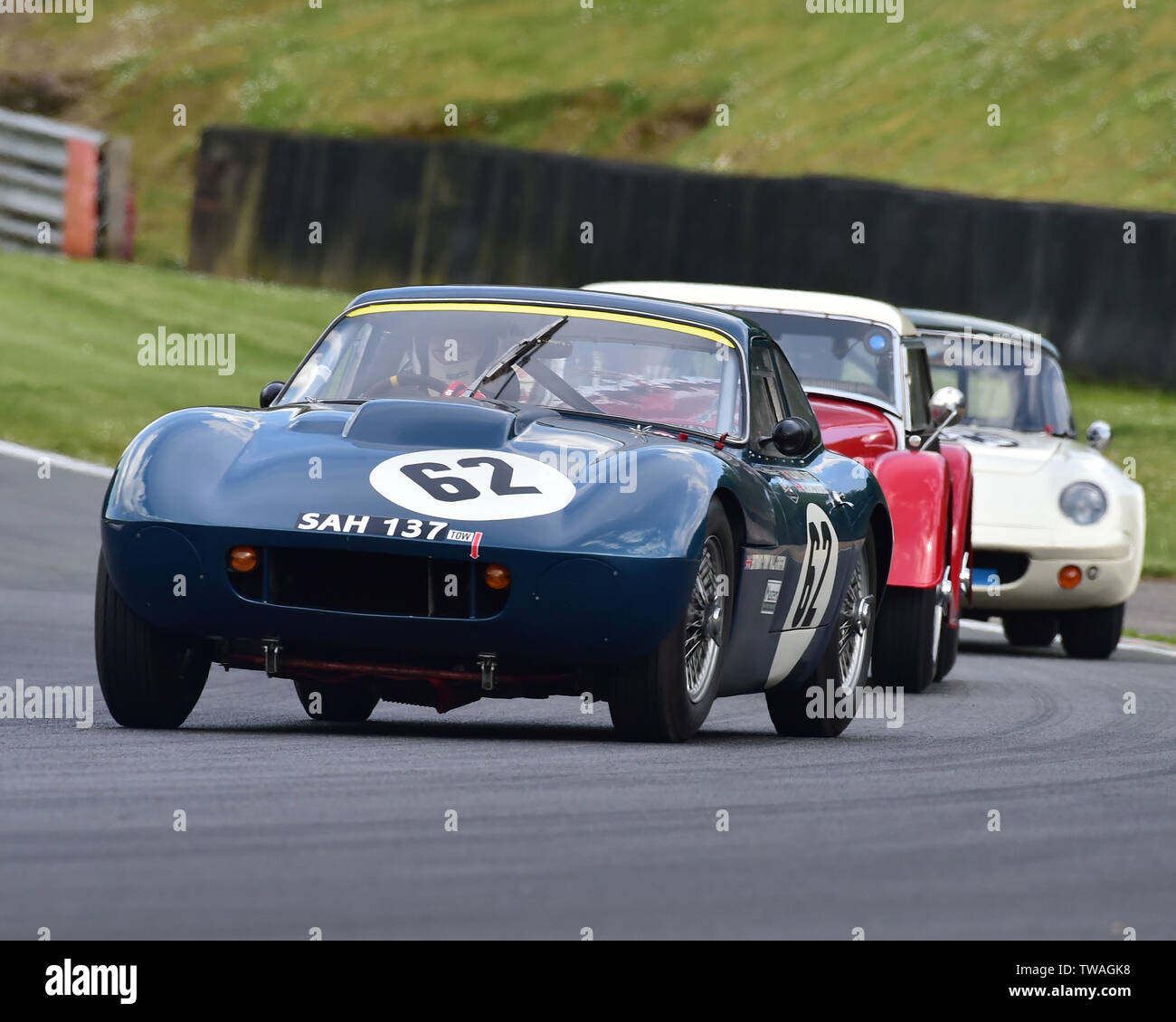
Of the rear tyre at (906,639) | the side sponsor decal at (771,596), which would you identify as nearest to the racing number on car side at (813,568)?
the side sponsor decal at (771,596)

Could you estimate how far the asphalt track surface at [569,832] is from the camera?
14.0 ft

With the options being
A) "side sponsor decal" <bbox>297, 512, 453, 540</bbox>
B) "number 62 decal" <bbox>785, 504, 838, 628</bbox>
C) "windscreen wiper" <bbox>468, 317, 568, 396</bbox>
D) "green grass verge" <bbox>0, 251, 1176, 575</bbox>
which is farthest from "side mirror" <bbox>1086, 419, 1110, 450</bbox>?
"side sponsor decal" <bbox>297, 512, 453, 540</bbox>

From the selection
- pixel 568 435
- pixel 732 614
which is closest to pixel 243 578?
pixel 568 435

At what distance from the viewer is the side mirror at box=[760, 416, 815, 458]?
740 centimetres

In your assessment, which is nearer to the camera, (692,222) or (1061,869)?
(1061,869)

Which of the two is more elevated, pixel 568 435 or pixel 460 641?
pixel 568 435

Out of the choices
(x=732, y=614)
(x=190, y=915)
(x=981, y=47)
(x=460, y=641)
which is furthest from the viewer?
(x=981, y=47)

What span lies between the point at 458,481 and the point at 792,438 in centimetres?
145

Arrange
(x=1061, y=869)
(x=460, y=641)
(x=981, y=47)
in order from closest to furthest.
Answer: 1. (x=1061, y=869)
2. (x=460, y=641)
3. (x=981, y=47)

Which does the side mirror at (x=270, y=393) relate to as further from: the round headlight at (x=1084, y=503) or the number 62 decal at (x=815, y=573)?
the round headlight at (x=1084, y=503)

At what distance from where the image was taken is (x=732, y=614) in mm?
6918

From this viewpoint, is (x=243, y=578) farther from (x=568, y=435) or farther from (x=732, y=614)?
(x=732, y=614)
